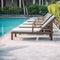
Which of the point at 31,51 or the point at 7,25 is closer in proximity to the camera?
the point at 31,51

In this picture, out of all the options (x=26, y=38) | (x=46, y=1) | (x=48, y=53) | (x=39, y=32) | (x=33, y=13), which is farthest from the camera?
(x=46, y=1)

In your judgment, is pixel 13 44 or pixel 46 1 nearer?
pixel 13 44

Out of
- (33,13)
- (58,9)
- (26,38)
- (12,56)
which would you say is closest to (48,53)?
(12,56)

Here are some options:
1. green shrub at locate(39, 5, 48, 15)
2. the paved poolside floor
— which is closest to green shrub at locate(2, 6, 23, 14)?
green shrub at locate(39, 5, 48, 15)

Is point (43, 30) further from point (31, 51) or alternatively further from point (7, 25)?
point (7, 25)

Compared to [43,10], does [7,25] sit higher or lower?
lower

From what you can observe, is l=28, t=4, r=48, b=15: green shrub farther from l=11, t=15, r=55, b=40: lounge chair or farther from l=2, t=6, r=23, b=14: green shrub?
l=11, t=15, r=55, b=40: lounge chair

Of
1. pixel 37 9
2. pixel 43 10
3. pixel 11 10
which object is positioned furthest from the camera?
pixel 11 10

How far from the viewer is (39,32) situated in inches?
396

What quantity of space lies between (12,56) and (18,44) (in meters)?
2.01

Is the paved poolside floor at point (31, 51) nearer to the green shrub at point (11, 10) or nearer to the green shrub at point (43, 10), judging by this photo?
the green shrub at point (43, 10)

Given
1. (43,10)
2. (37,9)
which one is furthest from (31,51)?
(37,9)

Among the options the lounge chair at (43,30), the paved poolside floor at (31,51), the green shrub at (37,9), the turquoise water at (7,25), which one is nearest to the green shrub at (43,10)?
the green shrub at (37,9)

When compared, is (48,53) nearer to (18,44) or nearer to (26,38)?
(18,44)
